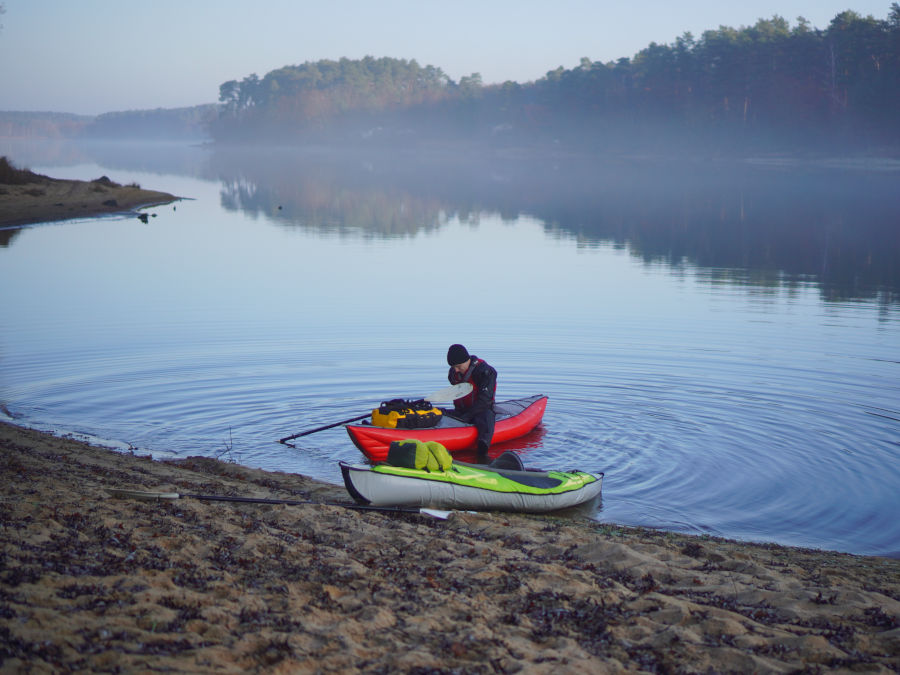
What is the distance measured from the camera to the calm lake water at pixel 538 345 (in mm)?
10359

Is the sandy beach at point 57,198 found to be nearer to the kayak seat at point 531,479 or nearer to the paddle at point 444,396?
the paddle at point 444,396

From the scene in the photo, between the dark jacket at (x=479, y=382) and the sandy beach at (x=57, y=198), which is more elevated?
the sandy beach at (x=57, y=198)

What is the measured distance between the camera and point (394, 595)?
5.39 metres

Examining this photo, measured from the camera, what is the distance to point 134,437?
1120cm

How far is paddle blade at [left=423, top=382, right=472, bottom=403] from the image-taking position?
10625 mm

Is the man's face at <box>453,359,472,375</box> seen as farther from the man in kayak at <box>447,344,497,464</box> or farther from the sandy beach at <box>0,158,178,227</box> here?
the sandy beach at <box>0,158,178,227</box>

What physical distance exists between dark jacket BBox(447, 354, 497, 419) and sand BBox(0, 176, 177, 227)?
31.2 m

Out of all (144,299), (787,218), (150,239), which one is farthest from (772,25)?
(144,299)

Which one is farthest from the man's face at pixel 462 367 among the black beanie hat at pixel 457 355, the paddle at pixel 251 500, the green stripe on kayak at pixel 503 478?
the paddle at pixel 251 500

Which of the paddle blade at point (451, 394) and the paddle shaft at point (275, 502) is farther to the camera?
the paddle blade at point (451, 394)

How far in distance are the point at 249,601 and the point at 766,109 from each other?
9401 centimetres

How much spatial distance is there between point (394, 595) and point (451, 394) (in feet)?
17.7

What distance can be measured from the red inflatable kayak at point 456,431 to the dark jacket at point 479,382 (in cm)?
29

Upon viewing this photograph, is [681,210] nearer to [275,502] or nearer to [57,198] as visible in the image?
[57,198]
